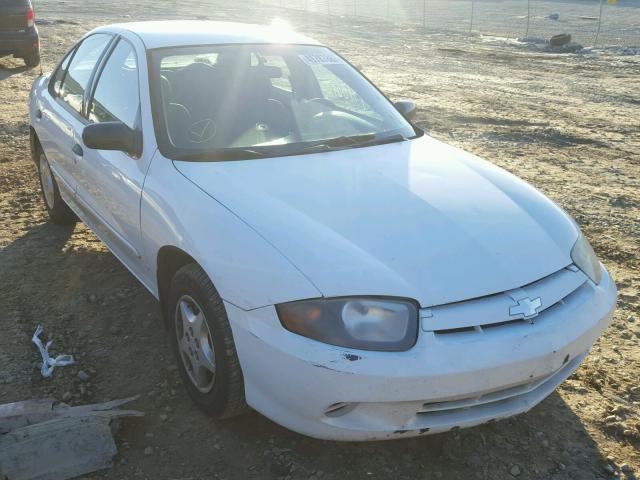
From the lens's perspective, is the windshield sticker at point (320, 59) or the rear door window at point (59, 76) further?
the rear door window at point (59, 76)

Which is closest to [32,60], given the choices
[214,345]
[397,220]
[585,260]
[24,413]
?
[24,413]

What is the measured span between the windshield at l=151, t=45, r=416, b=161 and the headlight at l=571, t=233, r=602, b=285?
115cm

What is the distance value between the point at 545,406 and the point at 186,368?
159 cm

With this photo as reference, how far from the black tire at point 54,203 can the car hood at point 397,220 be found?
2.23 metres

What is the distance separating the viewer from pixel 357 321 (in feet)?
7.50

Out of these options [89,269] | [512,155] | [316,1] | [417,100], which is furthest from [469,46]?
[316,1]

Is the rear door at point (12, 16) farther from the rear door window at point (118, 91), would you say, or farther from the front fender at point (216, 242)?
the front fender at point (216, 242)

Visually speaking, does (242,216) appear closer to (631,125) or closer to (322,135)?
(322,135)

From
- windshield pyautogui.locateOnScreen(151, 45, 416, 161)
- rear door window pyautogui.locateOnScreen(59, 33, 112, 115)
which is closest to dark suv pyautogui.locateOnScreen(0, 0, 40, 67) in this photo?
rear door window pyautogui.locateOnScreen(59, 33, 112, 115)

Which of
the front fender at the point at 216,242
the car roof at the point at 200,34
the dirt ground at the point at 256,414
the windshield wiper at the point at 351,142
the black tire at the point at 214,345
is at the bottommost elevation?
the dirt ground at the point at 256,414

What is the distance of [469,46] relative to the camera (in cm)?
2025

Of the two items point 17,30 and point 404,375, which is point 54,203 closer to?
point 404,375

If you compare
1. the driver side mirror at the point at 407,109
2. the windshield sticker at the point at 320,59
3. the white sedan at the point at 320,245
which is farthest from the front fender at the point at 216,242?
the driver side mirror at the point at 407,109

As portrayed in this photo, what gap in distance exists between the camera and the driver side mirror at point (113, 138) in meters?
3.21
